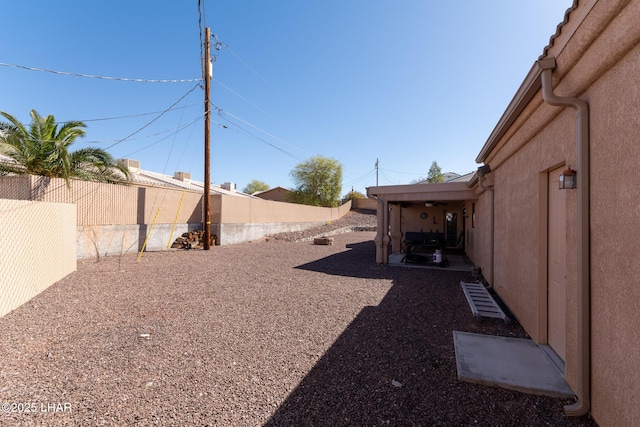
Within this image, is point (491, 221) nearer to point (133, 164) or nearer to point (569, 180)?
point (569, 180)

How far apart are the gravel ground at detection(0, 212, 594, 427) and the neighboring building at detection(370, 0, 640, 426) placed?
22.5 inches

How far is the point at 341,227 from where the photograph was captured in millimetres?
28047

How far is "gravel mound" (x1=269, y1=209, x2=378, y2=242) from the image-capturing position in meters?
19.9

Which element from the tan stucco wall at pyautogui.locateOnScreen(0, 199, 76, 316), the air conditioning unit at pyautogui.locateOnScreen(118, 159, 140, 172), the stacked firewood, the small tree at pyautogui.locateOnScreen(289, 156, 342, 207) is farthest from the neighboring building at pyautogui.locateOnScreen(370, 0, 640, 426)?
the small tree at pyautogui.locateOnScreen(289, 156, 342, 207)

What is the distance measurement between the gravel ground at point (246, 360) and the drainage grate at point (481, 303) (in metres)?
0.16

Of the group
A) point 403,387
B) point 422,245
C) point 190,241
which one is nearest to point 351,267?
point 422,245

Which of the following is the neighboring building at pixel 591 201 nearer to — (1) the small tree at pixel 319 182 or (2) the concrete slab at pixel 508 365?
(2) the concrete slab at pixel 508 365

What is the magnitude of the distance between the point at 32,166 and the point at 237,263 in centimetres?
769

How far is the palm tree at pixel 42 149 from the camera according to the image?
9.34 m

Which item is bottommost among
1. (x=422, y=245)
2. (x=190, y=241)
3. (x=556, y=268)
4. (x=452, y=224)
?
(x=190, y=241)

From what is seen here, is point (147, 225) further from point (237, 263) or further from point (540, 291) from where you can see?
point (540, 291)

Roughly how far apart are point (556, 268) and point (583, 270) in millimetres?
1188

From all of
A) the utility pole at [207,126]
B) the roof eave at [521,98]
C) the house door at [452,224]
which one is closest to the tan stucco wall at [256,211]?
the utility pole at [207,126]

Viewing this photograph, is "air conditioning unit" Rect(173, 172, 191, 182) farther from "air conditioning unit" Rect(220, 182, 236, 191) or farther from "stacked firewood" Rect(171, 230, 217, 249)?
"stacked firewood" Rect(171, 230, 217, 249)
